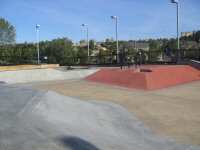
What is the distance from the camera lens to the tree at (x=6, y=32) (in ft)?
192

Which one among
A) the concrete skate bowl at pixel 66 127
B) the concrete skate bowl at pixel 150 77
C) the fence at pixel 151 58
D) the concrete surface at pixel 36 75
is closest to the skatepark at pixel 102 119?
the concrete skate bowl at pixel 66 127

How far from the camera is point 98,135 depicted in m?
7.13

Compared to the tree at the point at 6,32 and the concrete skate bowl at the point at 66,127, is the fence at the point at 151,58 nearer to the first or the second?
the concrete skate bowl at the point at 66,127

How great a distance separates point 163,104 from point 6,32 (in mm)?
50969

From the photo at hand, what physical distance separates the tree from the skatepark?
149 feet

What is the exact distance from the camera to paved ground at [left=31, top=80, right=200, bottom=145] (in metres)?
8.71

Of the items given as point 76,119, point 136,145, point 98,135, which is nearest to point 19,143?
point 98,135

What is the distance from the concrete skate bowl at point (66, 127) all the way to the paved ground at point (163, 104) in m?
0.50

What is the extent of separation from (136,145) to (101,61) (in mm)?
29189

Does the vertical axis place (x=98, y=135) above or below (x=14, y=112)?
below

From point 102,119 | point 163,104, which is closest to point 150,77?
point 163,104

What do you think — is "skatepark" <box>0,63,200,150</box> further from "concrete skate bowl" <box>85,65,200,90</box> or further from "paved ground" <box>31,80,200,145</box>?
"concrete skate bowl" <box>85,65,200,90</box>

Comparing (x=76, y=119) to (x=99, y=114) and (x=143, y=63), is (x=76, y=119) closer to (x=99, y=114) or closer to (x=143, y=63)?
(x=99, y=114)

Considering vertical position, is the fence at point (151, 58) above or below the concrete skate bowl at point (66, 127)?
above
